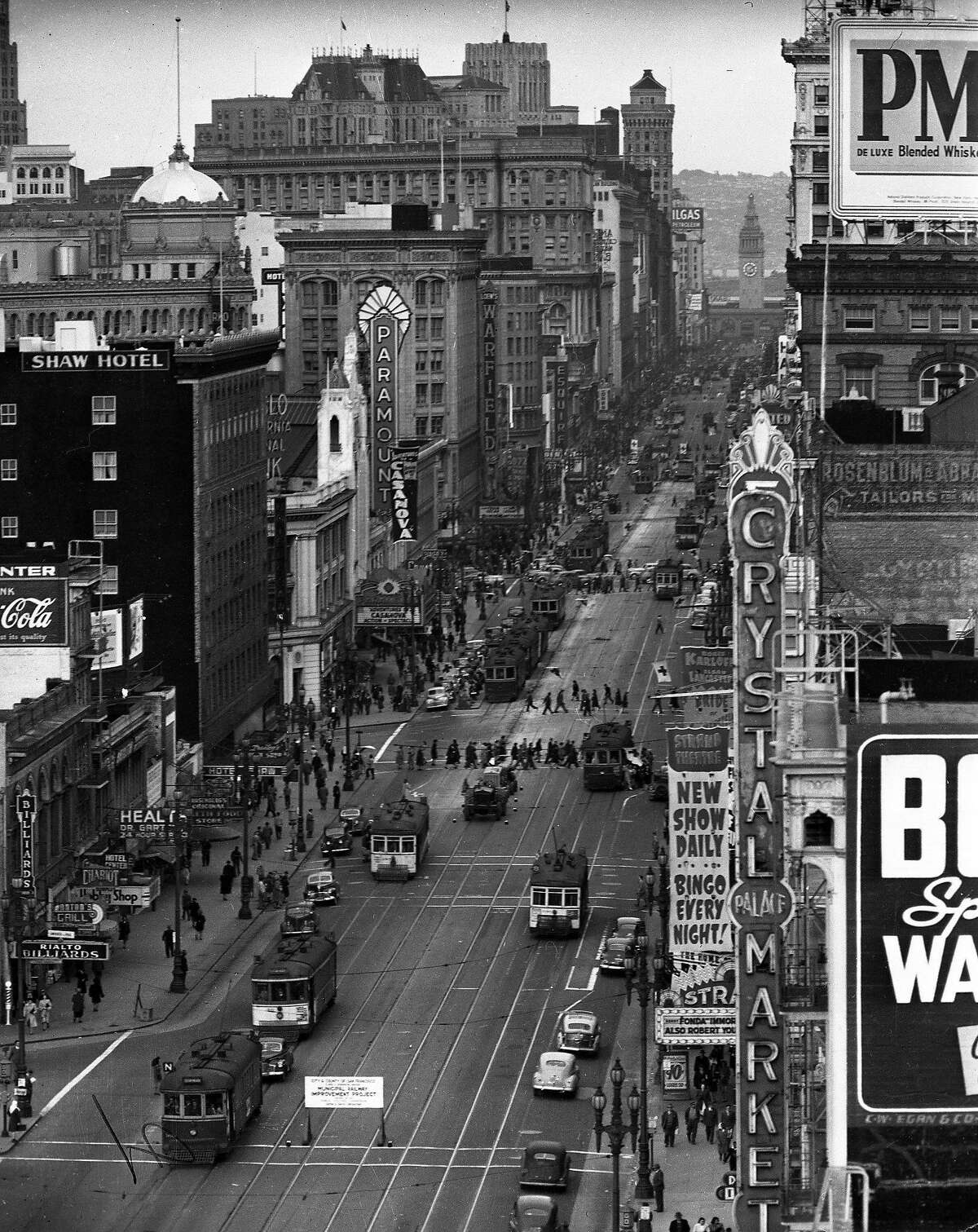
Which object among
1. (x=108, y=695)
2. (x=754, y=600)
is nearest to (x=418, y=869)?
(x=108, y=695)

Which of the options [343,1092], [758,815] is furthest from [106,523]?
[758,815]

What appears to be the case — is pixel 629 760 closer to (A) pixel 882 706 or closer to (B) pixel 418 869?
(B) pixel 418 869

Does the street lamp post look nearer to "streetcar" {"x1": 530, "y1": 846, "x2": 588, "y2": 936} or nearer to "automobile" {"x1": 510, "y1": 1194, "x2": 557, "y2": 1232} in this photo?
"automobile" {"x1": 510, "y1": 1194, "x2": 557, "y2": 1232}

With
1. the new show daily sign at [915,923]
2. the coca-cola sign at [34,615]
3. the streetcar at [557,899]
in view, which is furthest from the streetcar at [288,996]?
the new show daily sign at [915,923]

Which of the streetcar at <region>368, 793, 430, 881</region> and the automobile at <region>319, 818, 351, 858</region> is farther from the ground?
the streetcar at <region>368, 793, 430, 881</region>

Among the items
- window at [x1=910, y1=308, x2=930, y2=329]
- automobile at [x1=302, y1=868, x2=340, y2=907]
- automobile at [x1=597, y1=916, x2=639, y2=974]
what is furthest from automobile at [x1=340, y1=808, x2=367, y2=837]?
window at [x1=910, y1=308, x2=930, y2=329]

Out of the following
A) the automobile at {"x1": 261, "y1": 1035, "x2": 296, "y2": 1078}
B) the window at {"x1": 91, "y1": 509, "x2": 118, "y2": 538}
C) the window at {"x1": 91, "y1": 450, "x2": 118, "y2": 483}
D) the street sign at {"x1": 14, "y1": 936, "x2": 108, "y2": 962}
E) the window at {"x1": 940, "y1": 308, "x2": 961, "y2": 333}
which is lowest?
the automobile at {"x1": 261, "y1": 1035, "x2": 296, "y2": 1078}
